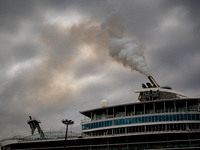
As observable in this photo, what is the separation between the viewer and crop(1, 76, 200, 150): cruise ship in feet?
261

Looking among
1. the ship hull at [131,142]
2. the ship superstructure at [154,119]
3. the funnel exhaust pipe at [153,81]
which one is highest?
the funnel exhaust pipe at [153,81]

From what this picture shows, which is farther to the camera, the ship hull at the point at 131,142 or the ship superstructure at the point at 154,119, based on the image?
the ship superstructure at the point at 154,119

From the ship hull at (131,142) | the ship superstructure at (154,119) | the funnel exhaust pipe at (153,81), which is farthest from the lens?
the funnel exhaust pipe at (153,81)

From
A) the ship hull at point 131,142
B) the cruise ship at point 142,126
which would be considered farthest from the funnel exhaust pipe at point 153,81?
the ship hull at point 131,142

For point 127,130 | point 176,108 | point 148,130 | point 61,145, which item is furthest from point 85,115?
point 176,108

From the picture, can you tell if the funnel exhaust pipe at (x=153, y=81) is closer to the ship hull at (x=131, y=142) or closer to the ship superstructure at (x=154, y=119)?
the ship superstructure at (x=154, y=119)

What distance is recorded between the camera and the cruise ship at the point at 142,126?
261ft

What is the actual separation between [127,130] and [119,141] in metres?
4.24

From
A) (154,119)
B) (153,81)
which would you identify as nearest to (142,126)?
(154,119)

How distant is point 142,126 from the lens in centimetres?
8356

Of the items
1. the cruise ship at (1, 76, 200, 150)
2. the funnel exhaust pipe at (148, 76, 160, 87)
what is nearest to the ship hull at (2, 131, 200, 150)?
the cruise ship at (1, 76, 200, 150)

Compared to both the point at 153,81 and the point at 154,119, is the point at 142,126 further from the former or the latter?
the point at 153,81

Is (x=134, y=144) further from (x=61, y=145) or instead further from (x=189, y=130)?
(x=61, y=145)

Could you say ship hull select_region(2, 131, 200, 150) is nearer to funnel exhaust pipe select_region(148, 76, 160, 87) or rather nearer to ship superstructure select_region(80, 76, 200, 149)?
ship superstructure select_region(80, 76, 200, 149)
